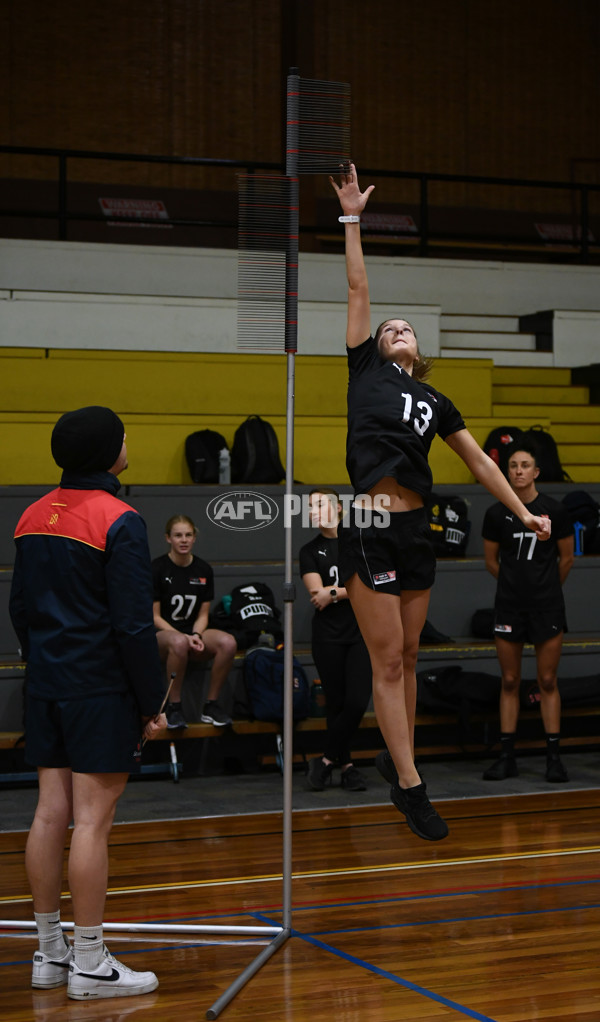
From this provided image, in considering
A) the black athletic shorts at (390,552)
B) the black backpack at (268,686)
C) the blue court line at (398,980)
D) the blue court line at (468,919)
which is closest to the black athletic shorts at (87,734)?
the black athletic shorts at (390,552)

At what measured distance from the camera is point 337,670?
634 centimetres

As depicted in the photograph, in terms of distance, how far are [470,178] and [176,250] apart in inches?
122

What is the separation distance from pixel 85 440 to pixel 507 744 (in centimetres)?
405

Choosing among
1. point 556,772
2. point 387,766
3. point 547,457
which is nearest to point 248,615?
point 556,772

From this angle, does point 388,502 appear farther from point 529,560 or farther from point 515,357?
point 515,357

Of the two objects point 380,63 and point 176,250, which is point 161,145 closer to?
point 380,63

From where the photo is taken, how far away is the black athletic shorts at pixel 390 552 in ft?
11.7

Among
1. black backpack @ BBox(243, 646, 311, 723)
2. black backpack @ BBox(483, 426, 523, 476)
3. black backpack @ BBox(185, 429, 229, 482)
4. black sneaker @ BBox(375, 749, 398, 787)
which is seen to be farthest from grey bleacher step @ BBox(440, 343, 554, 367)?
black sneaker @ BBox(375, 749, 398, 787)

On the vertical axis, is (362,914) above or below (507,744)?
below

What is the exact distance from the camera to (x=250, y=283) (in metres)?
3.73

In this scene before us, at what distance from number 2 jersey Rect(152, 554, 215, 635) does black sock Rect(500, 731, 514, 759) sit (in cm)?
189

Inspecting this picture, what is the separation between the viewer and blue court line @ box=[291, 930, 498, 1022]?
3.23 metres

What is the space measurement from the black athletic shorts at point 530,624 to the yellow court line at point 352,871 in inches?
61.4

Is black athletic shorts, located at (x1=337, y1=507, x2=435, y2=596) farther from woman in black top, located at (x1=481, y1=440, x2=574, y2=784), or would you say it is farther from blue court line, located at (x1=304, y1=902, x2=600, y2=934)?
woman in black top, located at (x1=481, y1=440, x2=574, y2=784)
